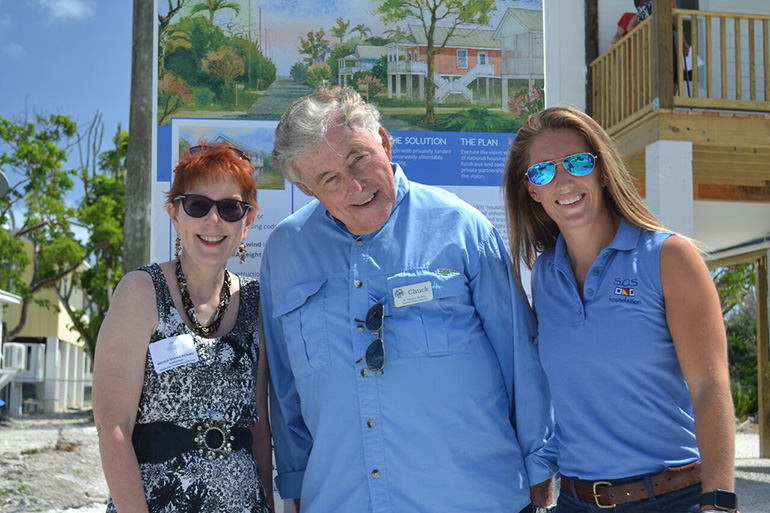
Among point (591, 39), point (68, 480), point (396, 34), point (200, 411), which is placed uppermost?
point (591, 39)

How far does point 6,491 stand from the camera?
31.0ft

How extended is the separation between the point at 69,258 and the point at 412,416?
904 inches

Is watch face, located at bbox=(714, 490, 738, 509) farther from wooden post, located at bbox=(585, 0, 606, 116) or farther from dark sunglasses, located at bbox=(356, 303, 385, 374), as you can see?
wooden post, located at bbox=(585, 0, 606, 116)

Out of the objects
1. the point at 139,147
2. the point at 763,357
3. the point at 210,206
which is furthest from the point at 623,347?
the point at 763,357

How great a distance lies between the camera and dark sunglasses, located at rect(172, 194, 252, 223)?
8.52ft

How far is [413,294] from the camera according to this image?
96.3 inches

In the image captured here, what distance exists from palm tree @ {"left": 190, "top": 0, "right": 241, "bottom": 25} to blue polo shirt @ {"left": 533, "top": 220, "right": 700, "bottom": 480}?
6.86 ft

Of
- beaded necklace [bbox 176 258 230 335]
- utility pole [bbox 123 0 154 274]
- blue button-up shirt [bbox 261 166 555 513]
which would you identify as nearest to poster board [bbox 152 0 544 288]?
beaded necklace [bbox 176 258 230 335]

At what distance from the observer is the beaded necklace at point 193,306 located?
8.34 ft

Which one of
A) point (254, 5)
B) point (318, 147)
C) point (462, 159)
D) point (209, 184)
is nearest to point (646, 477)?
point (318, 147)

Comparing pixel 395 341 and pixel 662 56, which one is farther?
pixel 662 56

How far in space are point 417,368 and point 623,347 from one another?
0.60 metres

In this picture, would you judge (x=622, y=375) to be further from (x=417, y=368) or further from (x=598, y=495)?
(x=417, y=368)

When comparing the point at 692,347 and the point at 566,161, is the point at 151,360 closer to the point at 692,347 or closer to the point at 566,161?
the point at 566,161
